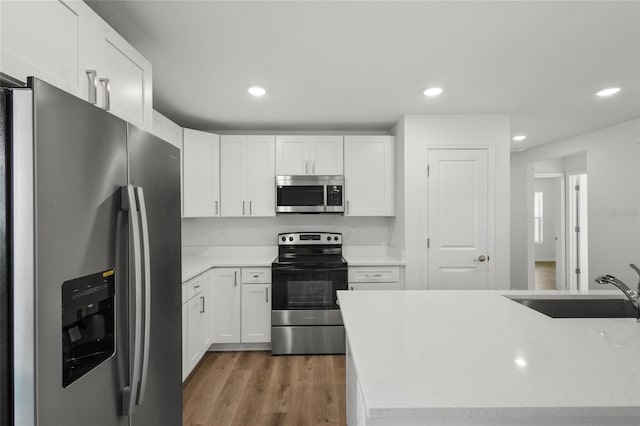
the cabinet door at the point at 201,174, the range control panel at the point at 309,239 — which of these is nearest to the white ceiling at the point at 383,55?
the cabinet door at the point at 201,174

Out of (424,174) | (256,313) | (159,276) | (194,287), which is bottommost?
(256,313)

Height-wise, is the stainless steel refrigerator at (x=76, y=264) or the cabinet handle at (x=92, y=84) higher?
the cabinet handle at (x=92, y=84)

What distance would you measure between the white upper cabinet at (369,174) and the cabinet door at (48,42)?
8.18 ft

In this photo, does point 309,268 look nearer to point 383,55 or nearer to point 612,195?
point 383,55

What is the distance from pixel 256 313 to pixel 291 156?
168cm

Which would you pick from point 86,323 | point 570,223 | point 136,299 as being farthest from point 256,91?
point 570,223

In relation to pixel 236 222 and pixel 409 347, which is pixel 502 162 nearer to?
pixel 409 347

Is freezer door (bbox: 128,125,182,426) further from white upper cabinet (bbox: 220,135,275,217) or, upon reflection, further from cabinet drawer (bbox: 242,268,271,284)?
white upper cabinet (bbox: 220,135,275,217)

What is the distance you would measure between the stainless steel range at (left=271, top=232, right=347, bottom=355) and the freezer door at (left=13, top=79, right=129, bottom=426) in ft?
6.76

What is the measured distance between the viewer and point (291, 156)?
342 centimetres

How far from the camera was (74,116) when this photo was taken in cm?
83

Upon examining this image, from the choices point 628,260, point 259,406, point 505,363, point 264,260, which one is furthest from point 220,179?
point 628,260

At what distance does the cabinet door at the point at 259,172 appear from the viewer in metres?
3.42

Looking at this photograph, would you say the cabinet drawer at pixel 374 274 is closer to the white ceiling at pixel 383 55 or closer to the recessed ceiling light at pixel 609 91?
the white ceiling at pixel 383 55
